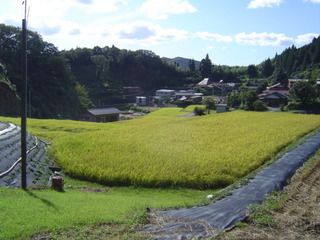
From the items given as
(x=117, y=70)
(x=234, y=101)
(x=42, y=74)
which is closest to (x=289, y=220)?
(x=234, y=101)

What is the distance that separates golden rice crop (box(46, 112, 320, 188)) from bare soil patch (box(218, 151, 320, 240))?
124 inches

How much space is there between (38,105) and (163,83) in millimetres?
47054

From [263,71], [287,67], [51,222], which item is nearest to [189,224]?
[51,222]

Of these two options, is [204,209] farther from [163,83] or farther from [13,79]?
[163,83]

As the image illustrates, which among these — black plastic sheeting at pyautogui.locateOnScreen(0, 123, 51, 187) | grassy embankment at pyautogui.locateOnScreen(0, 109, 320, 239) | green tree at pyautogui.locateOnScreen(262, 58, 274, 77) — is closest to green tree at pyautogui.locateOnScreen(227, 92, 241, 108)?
grassy embankment at pyautogui.locateOnScreen(0, 109, 320, 239)

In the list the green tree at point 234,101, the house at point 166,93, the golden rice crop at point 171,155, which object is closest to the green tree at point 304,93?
the green tree at point 234,101

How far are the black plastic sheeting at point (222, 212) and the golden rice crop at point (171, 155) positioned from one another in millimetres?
1473

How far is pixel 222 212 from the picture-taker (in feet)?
23.3

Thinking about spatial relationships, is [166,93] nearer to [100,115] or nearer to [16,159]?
[100,115]

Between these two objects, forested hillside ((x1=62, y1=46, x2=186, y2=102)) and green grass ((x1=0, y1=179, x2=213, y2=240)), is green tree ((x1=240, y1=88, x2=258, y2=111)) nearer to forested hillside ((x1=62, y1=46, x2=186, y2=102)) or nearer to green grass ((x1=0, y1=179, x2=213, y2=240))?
green grass ((x1=0, y1=179, x2=213, y2=240))

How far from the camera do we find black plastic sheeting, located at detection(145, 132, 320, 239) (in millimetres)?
5906

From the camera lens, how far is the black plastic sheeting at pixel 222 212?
5.91m

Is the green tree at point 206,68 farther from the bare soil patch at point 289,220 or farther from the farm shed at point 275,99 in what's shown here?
the bare soil patch at point 289,220

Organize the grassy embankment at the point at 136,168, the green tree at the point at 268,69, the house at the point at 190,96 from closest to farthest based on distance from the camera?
the grassy embankment at the point at 136,168
the house at the point at 190,96
the green tree at the point at 268,69
